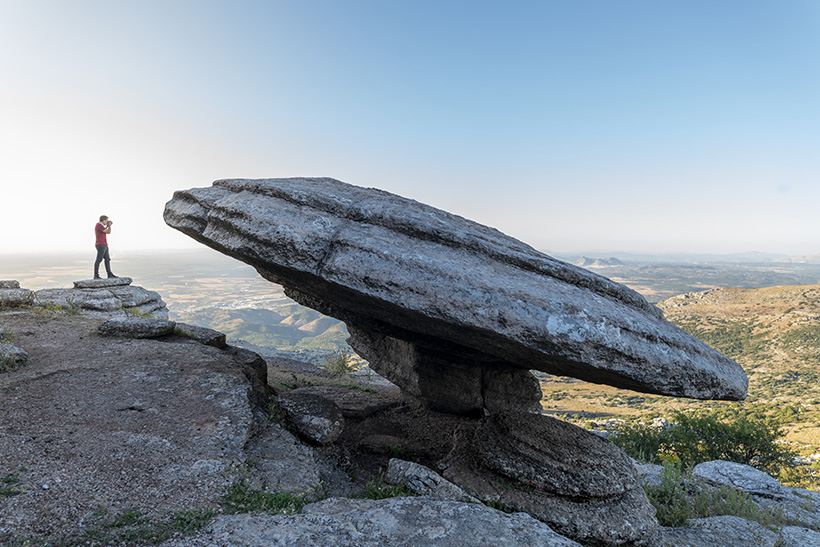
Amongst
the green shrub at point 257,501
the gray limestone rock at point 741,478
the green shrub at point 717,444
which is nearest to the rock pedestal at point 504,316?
the green shrub at point 257,501

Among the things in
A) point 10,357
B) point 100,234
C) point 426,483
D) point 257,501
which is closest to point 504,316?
point 426,483

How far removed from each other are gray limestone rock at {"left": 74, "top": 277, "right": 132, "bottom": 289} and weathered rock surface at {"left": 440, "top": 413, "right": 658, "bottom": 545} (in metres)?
22.2

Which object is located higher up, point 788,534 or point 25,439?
point 25,439

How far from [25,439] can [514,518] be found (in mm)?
8339

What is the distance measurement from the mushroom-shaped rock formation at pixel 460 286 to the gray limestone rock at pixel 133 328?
4.49 meters

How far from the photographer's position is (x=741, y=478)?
39.4ft

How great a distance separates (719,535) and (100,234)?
27.2 meters

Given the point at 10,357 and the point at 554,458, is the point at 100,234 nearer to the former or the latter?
the point at 10,357

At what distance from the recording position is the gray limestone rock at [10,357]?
29.8 feet

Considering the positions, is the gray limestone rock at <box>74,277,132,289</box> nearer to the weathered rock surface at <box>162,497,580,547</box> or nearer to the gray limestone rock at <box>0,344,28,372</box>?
the gray limestone rock at <box>0,344,28,372</box>

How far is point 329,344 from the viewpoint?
524 ft

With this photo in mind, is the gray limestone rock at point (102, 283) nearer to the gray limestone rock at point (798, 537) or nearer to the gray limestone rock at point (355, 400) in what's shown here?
the gray limestone rock at point (355, 400)

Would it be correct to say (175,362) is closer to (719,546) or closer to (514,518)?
(514,518)

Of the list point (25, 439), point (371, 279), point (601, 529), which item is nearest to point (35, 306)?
point (25, 439)
